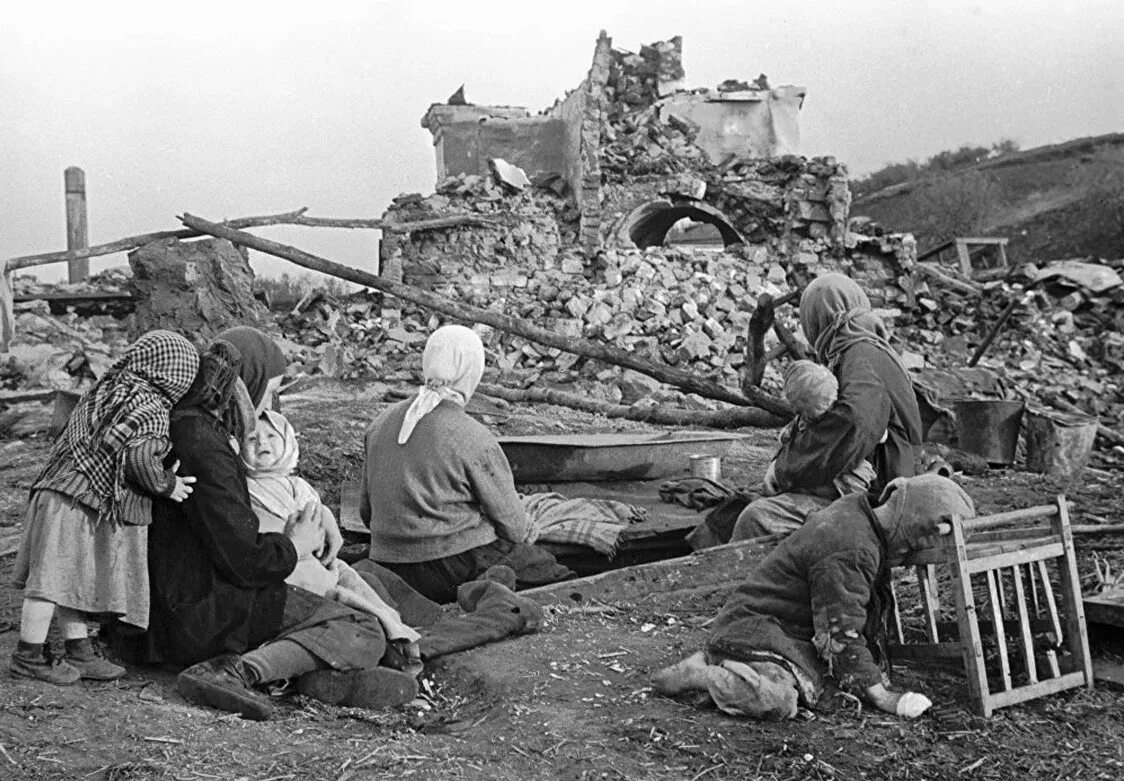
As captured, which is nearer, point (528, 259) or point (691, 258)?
point (691, 258)

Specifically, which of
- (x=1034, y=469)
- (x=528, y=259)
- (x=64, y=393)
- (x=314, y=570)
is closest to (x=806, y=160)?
(x=528, y=259)

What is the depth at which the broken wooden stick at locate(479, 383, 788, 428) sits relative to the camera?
9.05 meters

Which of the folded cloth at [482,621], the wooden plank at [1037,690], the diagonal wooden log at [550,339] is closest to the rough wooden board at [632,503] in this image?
the folded cloth at [482,621]

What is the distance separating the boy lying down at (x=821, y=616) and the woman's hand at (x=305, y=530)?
134 cm

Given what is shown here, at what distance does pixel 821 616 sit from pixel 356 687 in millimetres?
1518

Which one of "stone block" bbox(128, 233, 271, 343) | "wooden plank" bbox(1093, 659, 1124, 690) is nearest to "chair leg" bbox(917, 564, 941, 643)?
"wooden plank" bbox(1093, 659, 1124, 690)

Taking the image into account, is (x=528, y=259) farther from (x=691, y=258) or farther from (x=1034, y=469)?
(x=1034, y=469)

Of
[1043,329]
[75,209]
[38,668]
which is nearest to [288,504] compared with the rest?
[38,668]

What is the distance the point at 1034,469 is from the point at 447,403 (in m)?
A: 5.59

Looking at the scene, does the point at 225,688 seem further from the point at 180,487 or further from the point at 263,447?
the point at 263,447

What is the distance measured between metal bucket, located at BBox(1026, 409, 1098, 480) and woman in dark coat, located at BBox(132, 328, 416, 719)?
6.40 m

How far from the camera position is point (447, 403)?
487 centimetres

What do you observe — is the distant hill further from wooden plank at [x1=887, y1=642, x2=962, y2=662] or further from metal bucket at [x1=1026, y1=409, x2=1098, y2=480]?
wooden plank at [x1=887, y1=642, x2=962, y2=662]

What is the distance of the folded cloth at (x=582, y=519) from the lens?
5414 millimetres
